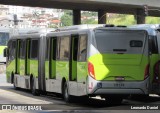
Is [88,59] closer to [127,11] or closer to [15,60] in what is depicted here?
[15,60]

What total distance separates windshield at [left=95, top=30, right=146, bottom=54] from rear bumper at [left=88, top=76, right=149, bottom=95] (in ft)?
3.50

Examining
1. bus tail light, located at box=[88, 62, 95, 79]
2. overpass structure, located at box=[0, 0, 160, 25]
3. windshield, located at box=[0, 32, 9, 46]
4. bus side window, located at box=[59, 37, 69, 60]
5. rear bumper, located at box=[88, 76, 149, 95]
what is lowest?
windshield, located at box=[0, 32, 9, 46]

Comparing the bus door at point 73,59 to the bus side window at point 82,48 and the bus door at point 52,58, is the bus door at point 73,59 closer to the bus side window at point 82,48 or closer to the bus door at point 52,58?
the bus side window at point 82,48

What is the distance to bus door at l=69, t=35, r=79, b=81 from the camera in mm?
19844

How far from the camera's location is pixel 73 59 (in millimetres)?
20000

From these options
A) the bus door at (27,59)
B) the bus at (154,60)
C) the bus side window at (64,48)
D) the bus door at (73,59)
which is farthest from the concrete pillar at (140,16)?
the bus door at (73,59)

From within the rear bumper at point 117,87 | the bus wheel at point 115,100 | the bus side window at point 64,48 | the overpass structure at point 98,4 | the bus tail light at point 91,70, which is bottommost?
the bus wheel at point 115,100

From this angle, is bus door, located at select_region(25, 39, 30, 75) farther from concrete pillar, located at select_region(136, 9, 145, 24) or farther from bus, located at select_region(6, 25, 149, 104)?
concrete pillar, located at select_region(136, 9, 145, 24)

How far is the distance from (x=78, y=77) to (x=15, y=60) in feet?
32.1

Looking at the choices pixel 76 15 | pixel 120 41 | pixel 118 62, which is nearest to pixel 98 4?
pixel 76 15

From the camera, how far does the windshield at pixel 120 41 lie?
18.5 m

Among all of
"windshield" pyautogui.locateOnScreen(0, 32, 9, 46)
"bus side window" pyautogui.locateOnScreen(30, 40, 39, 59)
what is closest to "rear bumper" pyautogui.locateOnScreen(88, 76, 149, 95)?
"bus side window" pyautogui.locateOnScreen(30, 40, 39, 59)

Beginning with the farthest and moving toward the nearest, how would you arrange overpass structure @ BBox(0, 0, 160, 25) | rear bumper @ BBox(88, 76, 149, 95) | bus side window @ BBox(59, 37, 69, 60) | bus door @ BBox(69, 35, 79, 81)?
overpass structure @ BBox(0, 0, 160, 25)
bus side window @ BBox(59, 37, 69, 60)
bus door @ BBox(69, 35, 79, 81)
rear bumper @ BBox(88, 76, 149, 95)

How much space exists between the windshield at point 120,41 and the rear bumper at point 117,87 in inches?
42.0
